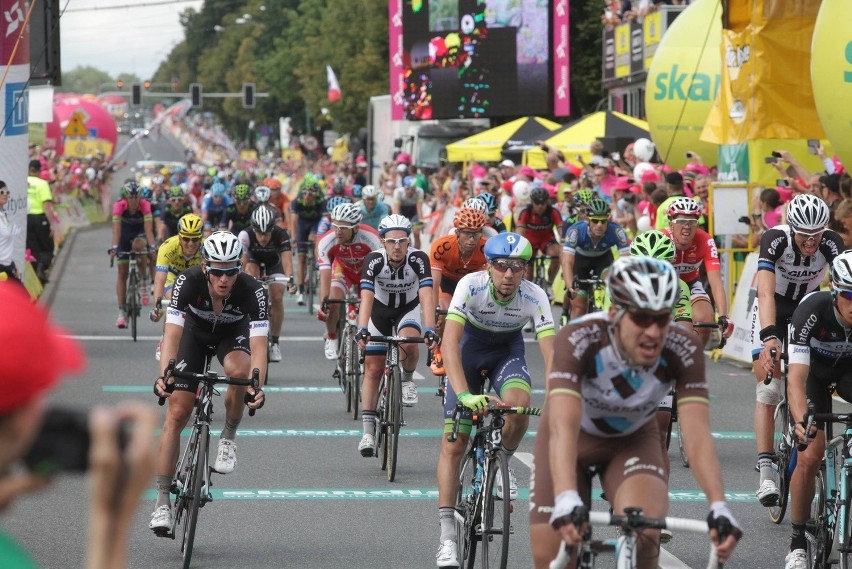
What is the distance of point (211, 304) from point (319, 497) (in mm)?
1764

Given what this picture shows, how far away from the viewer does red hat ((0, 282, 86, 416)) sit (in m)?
2.33

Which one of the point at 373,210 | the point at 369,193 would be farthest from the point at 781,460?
the point at 373,210

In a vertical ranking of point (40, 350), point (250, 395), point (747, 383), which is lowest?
point (747, 383)

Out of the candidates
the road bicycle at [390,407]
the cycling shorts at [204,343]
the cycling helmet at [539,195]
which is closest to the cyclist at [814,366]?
the cycling shorts at [204,343]

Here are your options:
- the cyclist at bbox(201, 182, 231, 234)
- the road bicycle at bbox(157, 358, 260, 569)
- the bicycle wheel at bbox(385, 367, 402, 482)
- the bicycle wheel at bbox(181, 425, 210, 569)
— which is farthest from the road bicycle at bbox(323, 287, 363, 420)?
the cyclist at bbox(201, 182, 231, 234)

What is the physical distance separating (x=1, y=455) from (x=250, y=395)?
19.6 ft

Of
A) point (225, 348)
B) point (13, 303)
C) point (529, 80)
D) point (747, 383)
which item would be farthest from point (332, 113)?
point (13, 303)

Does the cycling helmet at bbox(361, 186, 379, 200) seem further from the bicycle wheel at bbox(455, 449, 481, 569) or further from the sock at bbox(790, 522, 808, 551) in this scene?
the sock at bbox(790, 522, 808, 551)

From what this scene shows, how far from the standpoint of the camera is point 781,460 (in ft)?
31.0

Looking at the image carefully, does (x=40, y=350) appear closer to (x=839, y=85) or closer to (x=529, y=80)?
(x=839, y=85)

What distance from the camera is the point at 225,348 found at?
9289 mm

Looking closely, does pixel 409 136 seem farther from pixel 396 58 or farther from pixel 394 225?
pixel 394 225

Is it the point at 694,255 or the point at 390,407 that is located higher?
the point at 694,255

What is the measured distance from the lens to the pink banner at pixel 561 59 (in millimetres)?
42406
